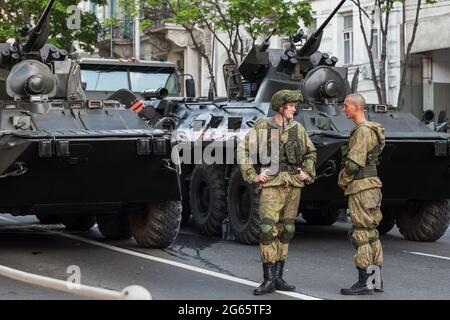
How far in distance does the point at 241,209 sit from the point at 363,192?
4183mm

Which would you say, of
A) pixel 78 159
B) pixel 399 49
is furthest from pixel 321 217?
pixel 399 49

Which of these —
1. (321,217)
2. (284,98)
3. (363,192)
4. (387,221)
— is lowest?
(321,217)

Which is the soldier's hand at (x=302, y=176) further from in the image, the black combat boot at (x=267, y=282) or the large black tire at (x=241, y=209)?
the large black tire at (x=241, y=209)

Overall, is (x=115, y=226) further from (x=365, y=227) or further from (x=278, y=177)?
(x=365, y=227)

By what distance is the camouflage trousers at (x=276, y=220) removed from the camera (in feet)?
27.8

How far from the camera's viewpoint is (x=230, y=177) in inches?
510

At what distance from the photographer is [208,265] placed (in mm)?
10602

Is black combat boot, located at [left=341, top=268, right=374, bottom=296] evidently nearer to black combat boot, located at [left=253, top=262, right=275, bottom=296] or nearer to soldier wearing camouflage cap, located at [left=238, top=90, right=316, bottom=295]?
soldier wearing camouflage cap, located at [left=238, top=90, right=316, bottom=295]

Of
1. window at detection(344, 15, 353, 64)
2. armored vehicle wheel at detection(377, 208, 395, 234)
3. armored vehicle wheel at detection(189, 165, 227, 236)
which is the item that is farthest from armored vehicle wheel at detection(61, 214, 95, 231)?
window at detection(344, 15, 353, 64)

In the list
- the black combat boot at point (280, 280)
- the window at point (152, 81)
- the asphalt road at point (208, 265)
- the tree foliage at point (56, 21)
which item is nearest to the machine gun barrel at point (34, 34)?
the asphalt road at point (208, 265)

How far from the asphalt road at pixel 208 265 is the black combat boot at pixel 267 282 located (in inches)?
2.3

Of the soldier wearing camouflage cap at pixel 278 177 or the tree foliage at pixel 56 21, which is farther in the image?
the tree foliage at pixel 56 21

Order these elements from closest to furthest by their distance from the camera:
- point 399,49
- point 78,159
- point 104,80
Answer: point 78,159 < point 104,80 < point 399,49
